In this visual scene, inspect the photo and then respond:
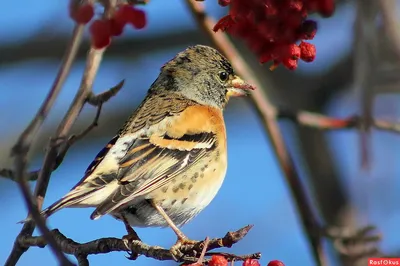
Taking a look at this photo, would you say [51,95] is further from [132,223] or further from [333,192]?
[333,192]

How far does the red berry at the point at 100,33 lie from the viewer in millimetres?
2557

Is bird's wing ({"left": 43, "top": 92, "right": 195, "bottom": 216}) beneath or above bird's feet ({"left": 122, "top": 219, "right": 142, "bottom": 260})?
above

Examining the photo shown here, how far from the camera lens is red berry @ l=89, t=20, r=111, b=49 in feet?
8.39

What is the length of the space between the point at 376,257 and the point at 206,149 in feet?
3.86

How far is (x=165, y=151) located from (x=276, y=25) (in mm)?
2039

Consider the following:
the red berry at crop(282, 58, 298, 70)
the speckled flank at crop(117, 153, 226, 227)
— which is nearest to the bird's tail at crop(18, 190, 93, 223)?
the speckled flank at crop(117, 153, 226, 227)

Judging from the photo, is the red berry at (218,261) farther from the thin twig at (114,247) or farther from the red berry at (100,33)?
the red berry at (100,33)

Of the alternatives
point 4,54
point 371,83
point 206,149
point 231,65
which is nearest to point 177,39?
point 4,54

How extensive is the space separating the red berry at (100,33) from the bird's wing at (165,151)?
4.40ft

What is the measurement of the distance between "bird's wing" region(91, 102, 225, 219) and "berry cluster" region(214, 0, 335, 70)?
1.27 metres

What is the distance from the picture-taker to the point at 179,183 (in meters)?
4.51

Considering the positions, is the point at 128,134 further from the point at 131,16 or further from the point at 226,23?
the point at 131,16

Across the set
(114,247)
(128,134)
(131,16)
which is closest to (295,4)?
(131,16)

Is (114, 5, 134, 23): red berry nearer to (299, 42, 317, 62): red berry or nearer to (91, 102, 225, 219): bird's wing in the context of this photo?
(299, 42, 317, 62): red berry
